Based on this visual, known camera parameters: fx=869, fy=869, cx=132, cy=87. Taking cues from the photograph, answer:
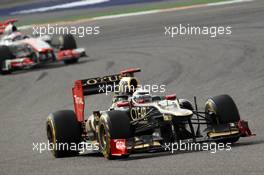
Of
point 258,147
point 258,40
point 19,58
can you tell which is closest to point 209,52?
point 258,40

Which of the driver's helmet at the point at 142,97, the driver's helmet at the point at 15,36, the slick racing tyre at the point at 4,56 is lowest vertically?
the driver's helmet at the point at 142,97

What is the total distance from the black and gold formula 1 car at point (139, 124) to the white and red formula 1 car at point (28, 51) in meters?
13.5

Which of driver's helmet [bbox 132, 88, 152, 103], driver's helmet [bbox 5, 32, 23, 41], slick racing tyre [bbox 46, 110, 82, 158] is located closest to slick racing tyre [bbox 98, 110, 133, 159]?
driver's helmet [bbox 132, 88, 152, 103]

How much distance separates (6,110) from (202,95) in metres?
4.75

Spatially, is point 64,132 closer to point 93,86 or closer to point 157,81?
point 93,86

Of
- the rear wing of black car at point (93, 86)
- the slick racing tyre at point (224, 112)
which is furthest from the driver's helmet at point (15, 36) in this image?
the slick racing tyre at point (224, 112)

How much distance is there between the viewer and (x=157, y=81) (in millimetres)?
21219

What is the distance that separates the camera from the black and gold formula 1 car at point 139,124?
11.6 meters

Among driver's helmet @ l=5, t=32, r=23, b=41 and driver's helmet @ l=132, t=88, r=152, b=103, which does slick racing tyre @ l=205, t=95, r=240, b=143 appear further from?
driver's helmet @ l=5, t=32, r=23, b=41

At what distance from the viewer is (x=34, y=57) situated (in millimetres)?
27250

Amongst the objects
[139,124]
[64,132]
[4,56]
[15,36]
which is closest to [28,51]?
[15,36]

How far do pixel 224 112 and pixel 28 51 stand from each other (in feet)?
53.1

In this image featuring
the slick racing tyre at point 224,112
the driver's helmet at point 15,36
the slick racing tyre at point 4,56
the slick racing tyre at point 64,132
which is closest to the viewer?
the slick racing tyre at point 224,112

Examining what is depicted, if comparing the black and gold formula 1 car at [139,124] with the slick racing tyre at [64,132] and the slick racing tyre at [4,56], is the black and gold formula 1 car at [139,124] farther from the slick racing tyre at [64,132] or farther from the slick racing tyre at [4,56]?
the slick racing tyre at [4,56]
